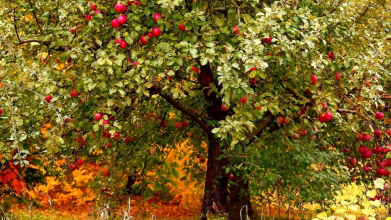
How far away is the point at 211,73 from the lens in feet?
23.1

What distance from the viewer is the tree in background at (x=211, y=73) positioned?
5223 mm

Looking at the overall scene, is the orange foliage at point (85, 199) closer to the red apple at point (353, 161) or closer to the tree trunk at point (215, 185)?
the tree trunk at point (215, 185)

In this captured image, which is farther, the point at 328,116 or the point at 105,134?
the point at 105,134

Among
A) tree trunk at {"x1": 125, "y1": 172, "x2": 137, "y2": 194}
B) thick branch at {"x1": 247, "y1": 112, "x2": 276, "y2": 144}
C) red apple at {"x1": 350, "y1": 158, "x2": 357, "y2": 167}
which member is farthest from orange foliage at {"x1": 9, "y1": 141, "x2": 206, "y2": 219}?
red apple at {"x1": 350, "y1": 158, "x2": 357, "y2": 167}

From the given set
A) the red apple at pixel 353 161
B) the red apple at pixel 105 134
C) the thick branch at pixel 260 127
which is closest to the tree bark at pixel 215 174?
the thick branch at pixel 260 127

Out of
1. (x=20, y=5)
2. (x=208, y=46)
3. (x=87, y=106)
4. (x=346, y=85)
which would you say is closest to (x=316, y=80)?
(x=346, y=85)

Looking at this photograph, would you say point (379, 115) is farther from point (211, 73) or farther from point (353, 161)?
point (211, 73)

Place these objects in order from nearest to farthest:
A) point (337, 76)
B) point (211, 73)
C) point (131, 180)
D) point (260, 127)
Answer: point (337, 76) → point (211, 73) → point (260, 127) → point (131, 180)

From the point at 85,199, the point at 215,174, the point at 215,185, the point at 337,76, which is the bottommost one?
the point at 85,199

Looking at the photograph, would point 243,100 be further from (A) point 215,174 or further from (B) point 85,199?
(B) point 85,199

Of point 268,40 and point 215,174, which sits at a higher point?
point 268,40

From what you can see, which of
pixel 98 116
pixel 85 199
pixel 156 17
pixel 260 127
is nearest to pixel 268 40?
pixel 156 17

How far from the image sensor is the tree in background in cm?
522

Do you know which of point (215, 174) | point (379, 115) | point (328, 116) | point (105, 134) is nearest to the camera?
point (328, 116)
